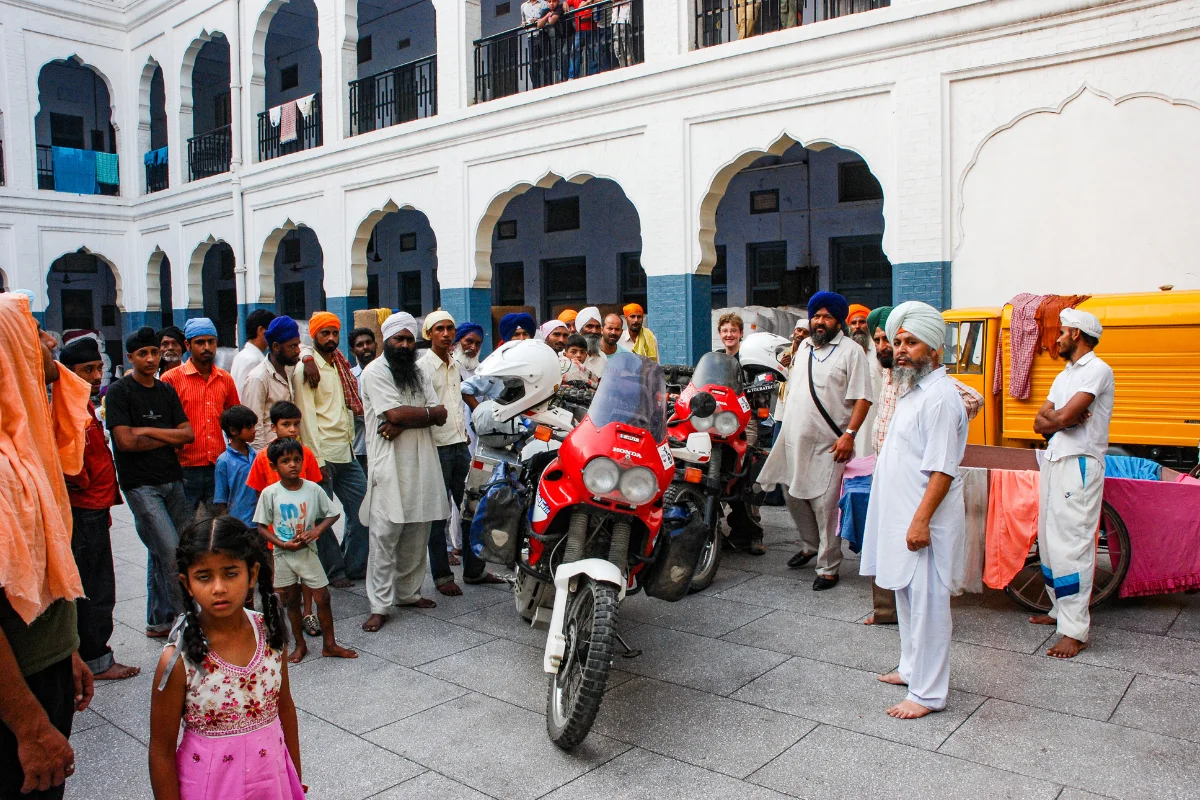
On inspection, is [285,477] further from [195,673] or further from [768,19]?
[768,19]

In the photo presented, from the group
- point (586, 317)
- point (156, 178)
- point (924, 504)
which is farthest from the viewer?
point (156, 178)

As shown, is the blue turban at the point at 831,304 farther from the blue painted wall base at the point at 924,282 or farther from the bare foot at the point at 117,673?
the bare foot at the point at 117,673

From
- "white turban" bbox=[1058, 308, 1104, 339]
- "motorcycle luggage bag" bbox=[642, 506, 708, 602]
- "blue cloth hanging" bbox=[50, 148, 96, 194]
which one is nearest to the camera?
"motorcycle luggage bag" bbox=[642, 506, 708, 602]

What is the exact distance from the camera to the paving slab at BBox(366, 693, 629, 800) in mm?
3234

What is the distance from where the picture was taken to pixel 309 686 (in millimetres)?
4141

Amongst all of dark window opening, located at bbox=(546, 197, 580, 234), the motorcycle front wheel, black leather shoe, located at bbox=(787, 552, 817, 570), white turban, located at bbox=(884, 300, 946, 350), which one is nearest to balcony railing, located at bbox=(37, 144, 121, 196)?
dark window opening, located at bbox=(546, 197, 580, 234)

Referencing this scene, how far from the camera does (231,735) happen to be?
7.14 ft

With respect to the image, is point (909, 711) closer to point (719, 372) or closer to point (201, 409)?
point (719, 372)

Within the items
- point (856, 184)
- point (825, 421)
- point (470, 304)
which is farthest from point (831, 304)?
point (856, 184)

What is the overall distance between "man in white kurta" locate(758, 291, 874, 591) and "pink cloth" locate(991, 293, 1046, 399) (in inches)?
89.9

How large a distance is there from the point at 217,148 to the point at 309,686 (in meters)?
17.7

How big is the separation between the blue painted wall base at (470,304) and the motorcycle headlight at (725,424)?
24.7ft

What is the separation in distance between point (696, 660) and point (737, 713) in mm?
657

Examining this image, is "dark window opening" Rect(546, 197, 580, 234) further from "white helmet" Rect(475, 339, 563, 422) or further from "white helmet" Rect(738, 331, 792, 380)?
"white helmet" Rect(475, 339, 563, 422)
